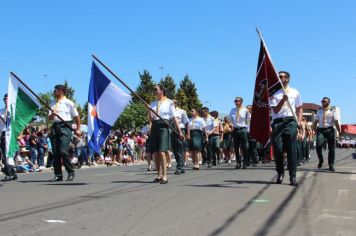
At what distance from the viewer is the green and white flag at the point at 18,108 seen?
36.7 feet

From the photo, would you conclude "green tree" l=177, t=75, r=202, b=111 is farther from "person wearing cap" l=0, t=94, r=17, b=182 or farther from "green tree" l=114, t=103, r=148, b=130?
"person wearing cap" l=0, t=94, r=17, b=182

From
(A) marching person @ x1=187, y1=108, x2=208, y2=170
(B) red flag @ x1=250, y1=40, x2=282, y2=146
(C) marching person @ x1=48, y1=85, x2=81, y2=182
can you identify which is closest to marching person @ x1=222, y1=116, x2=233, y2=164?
(A) marching person @ x1=187, y1=108, x2=208, y2=170

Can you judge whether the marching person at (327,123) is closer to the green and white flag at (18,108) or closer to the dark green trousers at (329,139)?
the dark green trousers at (329,139)

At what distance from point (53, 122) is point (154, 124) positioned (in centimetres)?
219

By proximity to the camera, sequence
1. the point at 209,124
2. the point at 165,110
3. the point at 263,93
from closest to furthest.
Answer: the point at 263,93 → the point at 165,110 → the point at 209,124

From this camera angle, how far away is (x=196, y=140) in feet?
54.1

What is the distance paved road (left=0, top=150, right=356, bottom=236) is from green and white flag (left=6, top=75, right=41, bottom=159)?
55.7 inches

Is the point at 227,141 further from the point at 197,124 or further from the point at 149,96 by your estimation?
the point at 149,96

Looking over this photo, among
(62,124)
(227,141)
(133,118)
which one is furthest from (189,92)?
(62,124)

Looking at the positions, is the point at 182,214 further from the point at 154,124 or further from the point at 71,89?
the point at 71,89

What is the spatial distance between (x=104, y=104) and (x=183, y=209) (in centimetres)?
500

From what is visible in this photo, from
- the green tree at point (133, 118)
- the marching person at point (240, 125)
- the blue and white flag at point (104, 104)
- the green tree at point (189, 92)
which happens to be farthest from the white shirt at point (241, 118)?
the green tree at point (189, 92)

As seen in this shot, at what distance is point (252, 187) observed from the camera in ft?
30.7

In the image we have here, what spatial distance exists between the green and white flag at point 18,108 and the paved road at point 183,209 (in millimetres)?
1414
